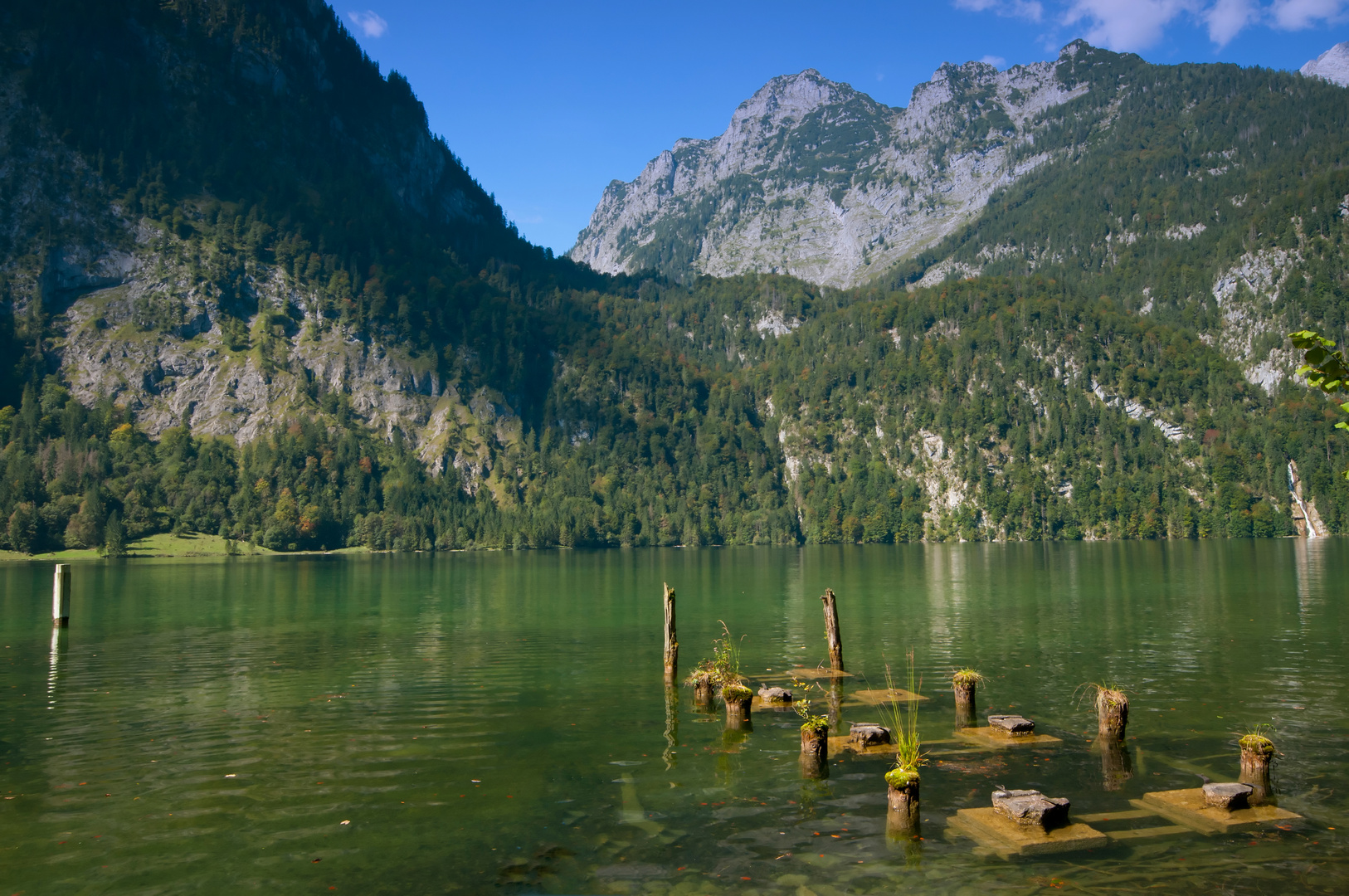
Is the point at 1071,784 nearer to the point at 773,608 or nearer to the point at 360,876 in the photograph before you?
the point at 360,876

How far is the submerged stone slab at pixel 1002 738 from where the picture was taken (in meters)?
26.6

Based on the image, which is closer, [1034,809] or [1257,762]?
[1034,809]

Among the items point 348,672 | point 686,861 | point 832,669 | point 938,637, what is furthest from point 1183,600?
point 686,861

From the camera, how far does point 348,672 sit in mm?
42531

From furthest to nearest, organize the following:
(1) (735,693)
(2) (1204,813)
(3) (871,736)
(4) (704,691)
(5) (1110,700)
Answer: (4) (704,691) < (1) (735,693) < (3) (871,736) < (5) (1110,700) < (2) (1204,813)

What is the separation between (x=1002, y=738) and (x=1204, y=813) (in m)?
7.79

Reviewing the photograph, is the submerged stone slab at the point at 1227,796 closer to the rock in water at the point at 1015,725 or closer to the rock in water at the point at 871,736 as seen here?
the rock in water at the point at 1015,725

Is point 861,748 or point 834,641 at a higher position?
point 834,641

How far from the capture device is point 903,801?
19.2 meters

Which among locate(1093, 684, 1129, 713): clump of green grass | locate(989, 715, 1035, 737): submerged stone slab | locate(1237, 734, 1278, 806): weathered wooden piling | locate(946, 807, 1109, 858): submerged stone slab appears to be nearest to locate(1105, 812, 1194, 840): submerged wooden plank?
locate(946, 807, 1109, 858): submerged stone slab

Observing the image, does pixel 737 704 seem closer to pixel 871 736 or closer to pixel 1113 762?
pixel 871 736

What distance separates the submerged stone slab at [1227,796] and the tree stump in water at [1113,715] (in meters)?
5.69

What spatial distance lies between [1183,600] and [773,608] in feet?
104

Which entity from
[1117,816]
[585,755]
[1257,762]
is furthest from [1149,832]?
[585,755]
